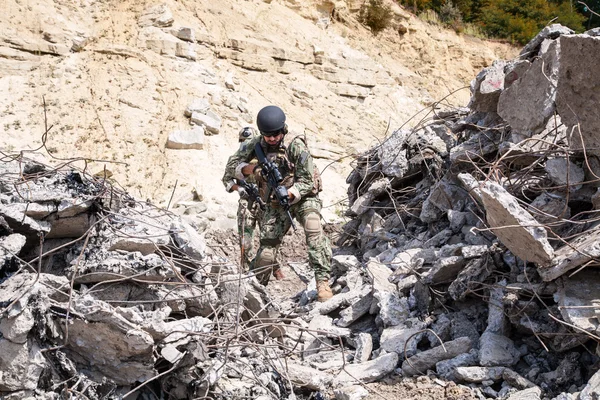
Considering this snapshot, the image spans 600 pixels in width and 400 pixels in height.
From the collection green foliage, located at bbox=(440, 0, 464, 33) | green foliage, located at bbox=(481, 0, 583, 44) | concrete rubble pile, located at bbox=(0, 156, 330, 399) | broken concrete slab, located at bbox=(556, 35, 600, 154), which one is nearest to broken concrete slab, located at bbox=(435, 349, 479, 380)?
concrete rubble pile, located at bbox=(0, 156, 330, 399)

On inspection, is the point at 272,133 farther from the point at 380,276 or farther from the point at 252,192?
the point at 380,276

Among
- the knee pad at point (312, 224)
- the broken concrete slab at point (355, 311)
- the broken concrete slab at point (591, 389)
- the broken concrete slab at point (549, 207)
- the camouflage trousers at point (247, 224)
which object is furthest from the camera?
the camouflage trousers at point (247, 224)

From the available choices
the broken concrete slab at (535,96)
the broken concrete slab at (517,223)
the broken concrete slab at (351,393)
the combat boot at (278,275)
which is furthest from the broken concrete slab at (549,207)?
the combat boot at (278,275)

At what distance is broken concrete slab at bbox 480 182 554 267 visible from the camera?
3.87m

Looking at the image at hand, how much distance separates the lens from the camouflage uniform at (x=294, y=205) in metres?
5.75

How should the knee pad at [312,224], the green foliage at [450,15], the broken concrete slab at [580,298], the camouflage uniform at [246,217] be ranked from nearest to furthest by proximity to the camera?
the broken concrete slab at [580,298]
the knee pad at [312,224]
the camouflage uniform at [246,217]
the green foliage at [450,15]

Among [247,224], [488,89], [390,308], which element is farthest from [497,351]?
[247,224]

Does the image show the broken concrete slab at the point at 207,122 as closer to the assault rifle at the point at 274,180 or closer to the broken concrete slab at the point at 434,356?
the assault rifle at the point at 274,180

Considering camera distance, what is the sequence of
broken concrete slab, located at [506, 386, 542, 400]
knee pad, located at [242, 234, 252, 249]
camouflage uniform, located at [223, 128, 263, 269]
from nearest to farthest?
broken concrete slab, located at [506, 386, 542, 400]
camouflage uniform, located at [223, 128, 263, 269]
knee pad, located at [242, 234, 252, 249]

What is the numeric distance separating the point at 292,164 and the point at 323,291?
3.66ft

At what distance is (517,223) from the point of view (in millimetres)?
3900

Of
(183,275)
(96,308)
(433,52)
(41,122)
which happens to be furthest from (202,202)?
(433,52)

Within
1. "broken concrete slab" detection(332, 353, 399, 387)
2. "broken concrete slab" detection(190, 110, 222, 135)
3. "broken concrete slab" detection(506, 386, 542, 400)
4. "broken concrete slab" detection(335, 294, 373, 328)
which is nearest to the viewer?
"broken concrete slab" detection(506, 386, 542, 400)

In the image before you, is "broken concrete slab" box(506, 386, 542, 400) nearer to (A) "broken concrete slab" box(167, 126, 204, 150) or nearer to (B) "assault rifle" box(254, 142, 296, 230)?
(B) "assault rifle" box(254, 142, 296, 230)
